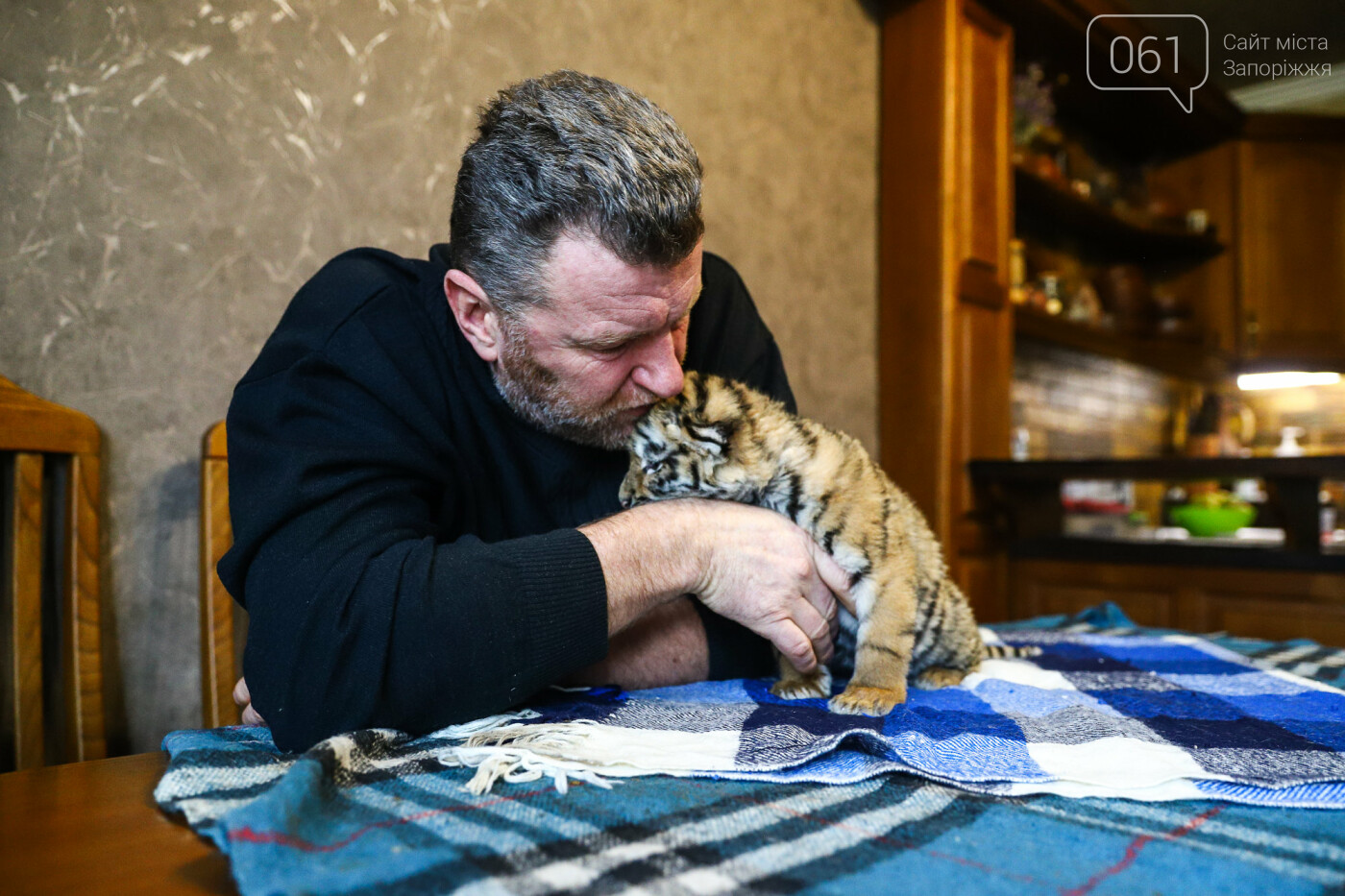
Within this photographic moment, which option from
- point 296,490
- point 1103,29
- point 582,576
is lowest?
point 582,576

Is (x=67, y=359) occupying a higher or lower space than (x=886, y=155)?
lower

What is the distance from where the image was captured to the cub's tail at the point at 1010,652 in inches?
62.2

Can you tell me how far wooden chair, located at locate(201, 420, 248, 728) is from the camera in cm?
162

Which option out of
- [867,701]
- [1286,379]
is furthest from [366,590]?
[1286,379]

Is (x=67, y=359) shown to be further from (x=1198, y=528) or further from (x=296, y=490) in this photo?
(x=1198, y=528)

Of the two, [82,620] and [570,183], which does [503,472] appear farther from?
[82,620]

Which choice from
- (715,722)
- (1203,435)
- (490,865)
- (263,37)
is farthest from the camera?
(1203,435)

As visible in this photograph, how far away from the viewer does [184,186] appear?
1763 millimetres

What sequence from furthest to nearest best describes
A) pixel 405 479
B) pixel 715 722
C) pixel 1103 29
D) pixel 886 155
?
pixel 1103 29 < pixel 886 155 < pixel 405 479 < pixel 715 722

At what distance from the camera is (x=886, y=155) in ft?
11.9

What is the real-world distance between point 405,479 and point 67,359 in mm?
916

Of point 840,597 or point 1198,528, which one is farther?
point 1198,528

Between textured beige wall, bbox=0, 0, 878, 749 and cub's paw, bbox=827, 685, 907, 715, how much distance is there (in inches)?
55.8

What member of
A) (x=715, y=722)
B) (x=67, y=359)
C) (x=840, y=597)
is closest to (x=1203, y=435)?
(x=840, y=597)
